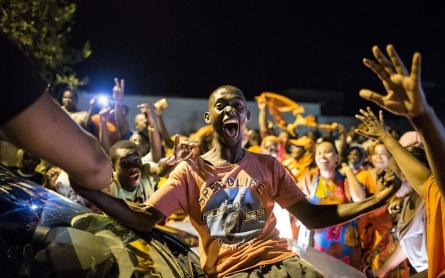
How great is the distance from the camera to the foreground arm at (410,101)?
6.08 ft

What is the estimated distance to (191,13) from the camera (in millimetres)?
21797

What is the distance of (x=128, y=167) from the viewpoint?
12.7ft

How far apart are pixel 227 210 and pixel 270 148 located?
4.92 metres

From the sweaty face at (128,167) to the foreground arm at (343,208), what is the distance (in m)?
1.44

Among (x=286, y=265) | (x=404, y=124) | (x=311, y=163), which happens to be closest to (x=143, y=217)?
(x=286, y=265)

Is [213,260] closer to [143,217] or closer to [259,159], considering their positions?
[143,217]

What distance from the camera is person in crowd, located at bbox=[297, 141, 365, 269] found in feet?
17.9

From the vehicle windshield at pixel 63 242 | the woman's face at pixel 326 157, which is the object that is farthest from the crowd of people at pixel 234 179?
the woman's face at pixel 326 157

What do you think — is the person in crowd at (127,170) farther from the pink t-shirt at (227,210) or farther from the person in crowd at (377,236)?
the person in crowd at (377,236)

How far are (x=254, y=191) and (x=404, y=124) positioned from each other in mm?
17909

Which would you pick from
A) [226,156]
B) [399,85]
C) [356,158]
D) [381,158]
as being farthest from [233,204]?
[356,158]

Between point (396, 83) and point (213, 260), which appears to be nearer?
point (396, 83)

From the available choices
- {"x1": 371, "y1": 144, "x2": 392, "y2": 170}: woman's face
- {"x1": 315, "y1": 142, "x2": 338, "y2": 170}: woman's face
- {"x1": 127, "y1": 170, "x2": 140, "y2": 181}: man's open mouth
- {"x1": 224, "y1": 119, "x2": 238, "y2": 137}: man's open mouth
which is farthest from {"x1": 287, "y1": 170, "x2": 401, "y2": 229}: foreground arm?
{"x1": 371, "y1": 144, "x2": 392, "y2": 170}: woman's face

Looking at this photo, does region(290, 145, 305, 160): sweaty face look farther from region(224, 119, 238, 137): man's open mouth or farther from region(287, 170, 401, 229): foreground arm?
region(224, 119, 238, 137): man's open mouth
